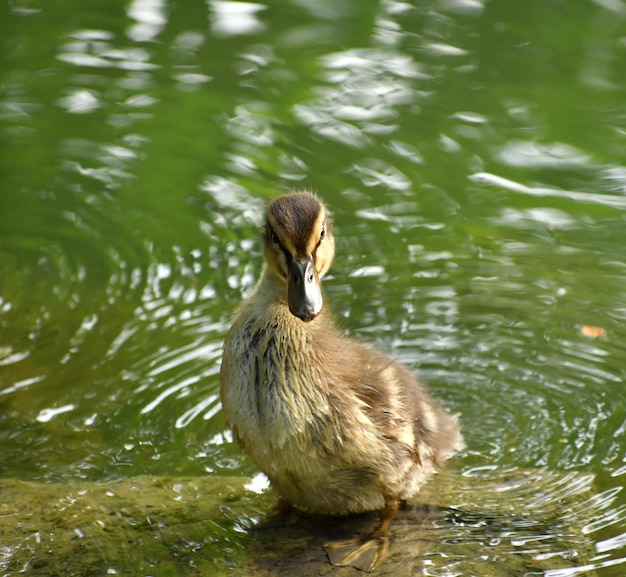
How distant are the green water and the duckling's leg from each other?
A: 0.83m

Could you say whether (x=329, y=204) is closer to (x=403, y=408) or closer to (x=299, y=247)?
(x=403, y=408)

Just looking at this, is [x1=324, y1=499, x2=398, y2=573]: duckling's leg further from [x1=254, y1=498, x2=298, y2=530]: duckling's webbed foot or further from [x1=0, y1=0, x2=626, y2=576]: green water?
[x1=0, y1=0, x2=626, y2=576]: green water

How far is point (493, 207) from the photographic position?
7926 mm

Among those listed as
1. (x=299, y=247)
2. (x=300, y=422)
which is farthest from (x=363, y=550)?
(x=299, y=247)

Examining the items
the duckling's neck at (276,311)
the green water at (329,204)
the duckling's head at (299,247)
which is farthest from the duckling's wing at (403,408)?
the duckling's head at (299,247)

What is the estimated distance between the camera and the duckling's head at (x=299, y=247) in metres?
4.69

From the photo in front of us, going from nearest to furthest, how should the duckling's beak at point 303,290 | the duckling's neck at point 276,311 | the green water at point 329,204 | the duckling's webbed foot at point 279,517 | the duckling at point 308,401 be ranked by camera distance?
the duckling's beak at point 303,290
the duckling at point 308,401
the duckling's neck at point 276,311
the duckling's webbed foot at point 279,517
the green water at point 329,204

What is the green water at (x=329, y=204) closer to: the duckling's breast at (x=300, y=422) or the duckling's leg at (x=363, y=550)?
the duckling's breast at (x=300, y=422)

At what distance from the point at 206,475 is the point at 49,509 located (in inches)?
32.9

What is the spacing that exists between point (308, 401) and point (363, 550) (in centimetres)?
68

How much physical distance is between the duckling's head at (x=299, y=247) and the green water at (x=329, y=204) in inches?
49.1

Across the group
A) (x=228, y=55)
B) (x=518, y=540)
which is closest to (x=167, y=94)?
(x=228, y=55)

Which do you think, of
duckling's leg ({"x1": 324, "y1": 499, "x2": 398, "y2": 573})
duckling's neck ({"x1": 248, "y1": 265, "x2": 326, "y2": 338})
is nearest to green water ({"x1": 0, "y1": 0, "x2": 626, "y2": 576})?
duckling's leg ({"x1": 324, "y1": 499, "x2": 398, "y2": 573})

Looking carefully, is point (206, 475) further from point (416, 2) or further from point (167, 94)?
point (416, 2)
